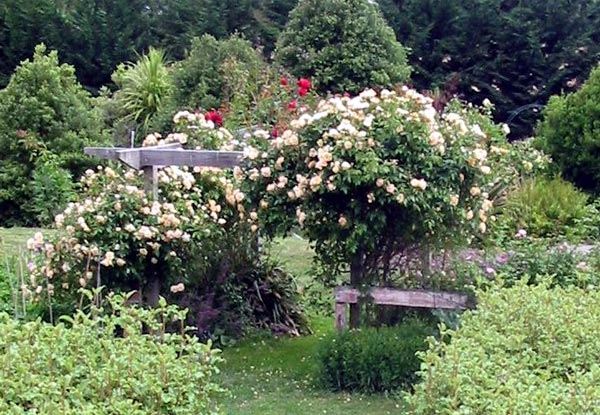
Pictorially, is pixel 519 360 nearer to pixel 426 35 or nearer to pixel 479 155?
pixel 479 155

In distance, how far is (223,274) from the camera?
21.8 ft

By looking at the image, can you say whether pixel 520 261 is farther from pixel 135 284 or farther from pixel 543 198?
pixel 543 198

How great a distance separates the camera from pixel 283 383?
565 centimetres

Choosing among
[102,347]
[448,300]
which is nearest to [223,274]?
[448,300]

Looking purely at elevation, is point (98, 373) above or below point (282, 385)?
above

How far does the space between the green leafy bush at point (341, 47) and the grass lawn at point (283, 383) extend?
5.36 meters

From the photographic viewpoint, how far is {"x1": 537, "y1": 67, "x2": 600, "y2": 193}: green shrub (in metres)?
10.1

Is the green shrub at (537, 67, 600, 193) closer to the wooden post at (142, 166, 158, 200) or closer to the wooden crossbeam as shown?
the wooden crossbeam

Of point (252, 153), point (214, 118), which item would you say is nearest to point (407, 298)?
point (252, 153)

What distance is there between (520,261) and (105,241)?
8.03ft

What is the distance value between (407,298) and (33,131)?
6022 millimetres

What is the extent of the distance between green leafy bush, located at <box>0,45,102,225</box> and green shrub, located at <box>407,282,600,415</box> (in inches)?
285

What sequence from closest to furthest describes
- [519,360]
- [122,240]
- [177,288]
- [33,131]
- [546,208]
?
[519,360]
[122,240]
[177,288]
[546,208]
[33,131]

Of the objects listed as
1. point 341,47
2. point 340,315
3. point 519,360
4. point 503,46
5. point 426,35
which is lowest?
point 340,315
